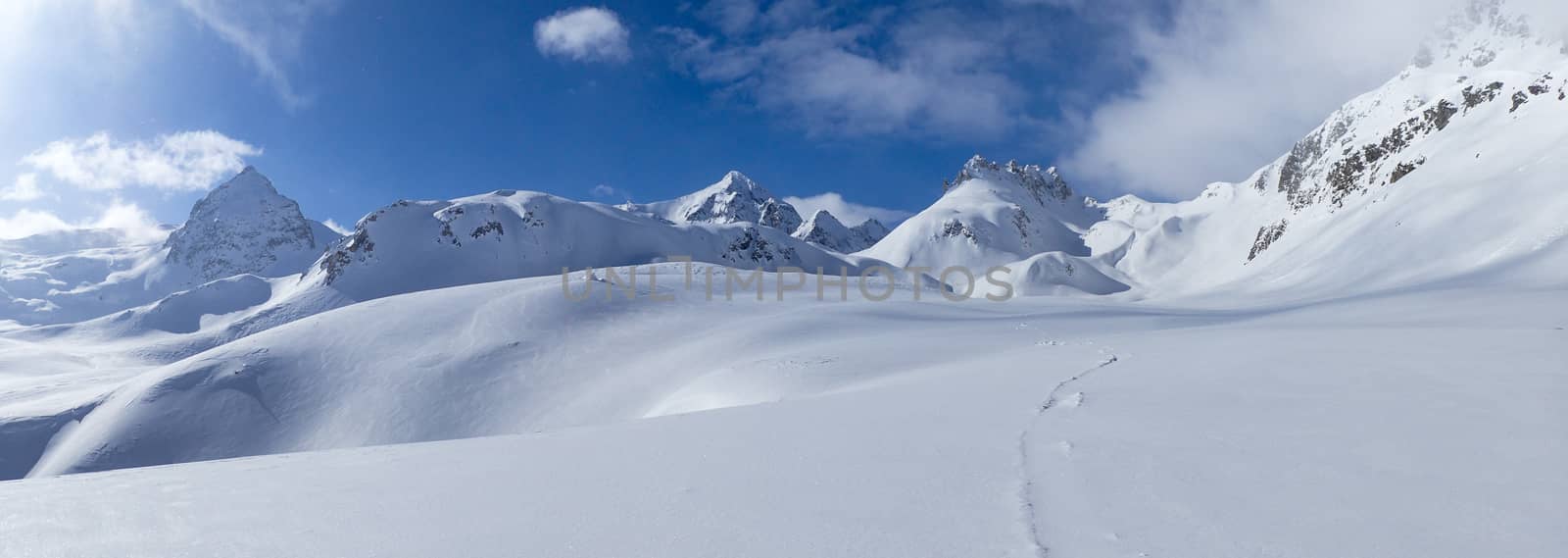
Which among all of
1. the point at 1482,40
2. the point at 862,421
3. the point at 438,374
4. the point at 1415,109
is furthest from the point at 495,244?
the point at 1482,40

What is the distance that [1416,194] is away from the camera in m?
49.3

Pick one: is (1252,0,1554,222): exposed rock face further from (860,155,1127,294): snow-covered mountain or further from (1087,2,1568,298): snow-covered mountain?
(860,155,1127,294): snow-covered mountain

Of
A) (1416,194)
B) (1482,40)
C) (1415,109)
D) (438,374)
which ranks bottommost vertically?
(438,374)

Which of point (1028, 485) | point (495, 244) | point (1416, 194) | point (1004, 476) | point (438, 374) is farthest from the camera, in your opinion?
point (495, 244)

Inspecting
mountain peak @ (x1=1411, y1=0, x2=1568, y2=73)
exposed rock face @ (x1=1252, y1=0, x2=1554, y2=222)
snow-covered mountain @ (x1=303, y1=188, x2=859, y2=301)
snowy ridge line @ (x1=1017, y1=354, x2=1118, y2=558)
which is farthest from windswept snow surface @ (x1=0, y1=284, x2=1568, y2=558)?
mountain peak @ (x1=1411, y1=0, x2=1568, y2=73)

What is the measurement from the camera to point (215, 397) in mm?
28422

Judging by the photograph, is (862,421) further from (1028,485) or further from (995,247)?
(995,247)

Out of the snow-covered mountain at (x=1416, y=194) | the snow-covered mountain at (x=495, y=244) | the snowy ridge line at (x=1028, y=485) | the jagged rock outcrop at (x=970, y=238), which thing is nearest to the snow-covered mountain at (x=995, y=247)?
the jagged rock outcrop at (x=970, y=238)

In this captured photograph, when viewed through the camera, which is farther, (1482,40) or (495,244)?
(1482,40)

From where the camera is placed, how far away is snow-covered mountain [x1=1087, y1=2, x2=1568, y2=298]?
112ft

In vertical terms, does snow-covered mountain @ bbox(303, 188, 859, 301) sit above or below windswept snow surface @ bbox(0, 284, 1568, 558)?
above

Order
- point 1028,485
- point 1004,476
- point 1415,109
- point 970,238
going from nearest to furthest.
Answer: point 1028,485, point 1004,476, point 1415,109, point 970,238

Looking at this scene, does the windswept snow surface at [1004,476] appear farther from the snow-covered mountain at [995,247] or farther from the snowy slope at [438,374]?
the snow-covered mountain at [995,247]

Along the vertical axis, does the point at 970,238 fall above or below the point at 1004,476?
above
